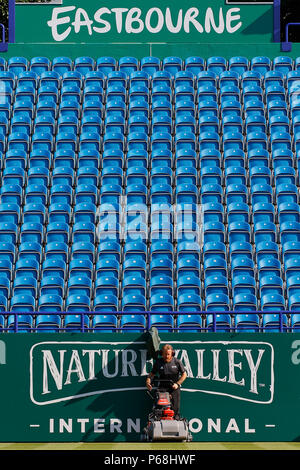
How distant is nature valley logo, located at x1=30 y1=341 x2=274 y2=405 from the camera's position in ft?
52.3

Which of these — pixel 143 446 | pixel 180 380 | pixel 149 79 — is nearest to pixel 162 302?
pixel 180 380

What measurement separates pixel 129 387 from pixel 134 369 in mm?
310

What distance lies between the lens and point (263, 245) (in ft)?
67.8

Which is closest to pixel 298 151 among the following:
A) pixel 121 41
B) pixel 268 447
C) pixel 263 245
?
pixel 263 245

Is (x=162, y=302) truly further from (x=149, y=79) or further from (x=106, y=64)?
(x=106, y=64)

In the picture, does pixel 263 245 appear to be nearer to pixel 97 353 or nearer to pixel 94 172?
pixel 94 172

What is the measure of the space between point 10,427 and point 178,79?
1232cm

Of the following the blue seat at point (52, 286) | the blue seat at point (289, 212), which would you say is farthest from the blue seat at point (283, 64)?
the blue seat at point (52, 286)

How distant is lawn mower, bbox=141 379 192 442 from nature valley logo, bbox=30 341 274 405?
2.26 ft

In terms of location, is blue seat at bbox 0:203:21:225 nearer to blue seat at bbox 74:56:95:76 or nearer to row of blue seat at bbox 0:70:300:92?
row of blue seat at bbox 0:70:300:92

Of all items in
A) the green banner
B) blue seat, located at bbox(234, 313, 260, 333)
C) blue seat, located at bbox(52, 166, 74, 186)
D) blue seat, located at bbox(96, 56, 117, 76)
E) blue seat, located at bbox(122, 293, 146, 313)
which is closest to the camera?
the green banner

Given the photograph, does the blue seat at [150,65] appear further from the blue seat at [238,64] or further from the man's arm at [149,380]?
the man's arm at [149,380]

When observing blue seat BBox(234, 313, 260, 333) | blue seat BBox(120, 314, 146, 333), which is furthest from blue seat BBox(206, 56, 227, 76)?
blue seat BBox(120, 314, 146, 333)

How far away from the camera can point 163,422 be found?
47.1ft
